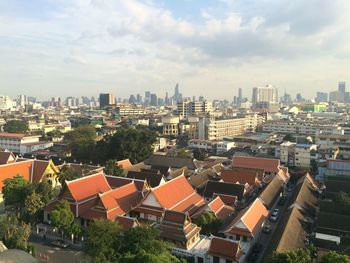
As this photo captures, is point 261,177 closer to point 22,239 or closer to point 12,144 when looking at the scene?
point 22,239

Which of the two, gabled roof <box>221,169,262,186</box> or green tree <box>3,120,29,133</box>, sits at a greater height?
green tree <box>3,120,29,133</box>

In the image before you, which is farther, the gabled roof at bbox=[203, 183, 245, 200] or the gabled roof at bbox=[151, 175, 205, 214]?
the gabled roof at bbox=[203, 183, 245, 200]

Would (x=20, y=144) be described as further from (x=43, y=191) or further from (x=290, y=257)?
(x=290, y=257)

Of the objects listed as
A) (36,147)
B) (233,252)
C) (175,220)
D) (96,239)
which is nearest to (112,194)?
(175,220)

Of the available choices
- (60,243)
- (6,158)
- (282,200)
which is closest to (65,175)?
(60,243)

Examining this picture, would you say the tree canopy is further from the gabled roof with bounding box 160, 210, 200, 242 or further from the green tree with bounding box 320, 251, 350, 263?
the green tree with bounding box 320, 251, 350, 263

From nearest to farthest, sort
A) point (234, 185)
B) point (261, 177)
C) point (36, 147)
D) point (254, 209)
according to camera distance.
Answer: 1. point (254, 209)
2. point (234, 185)
3. point (261, 177)
4. point (36, 147)

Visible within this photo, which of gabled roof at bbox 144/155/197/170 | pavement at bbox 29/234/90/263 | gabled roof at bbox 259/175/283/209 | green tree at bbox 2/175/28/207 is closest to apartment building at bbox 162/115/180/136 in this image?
gabled roof at bbox 144/155/197/170
